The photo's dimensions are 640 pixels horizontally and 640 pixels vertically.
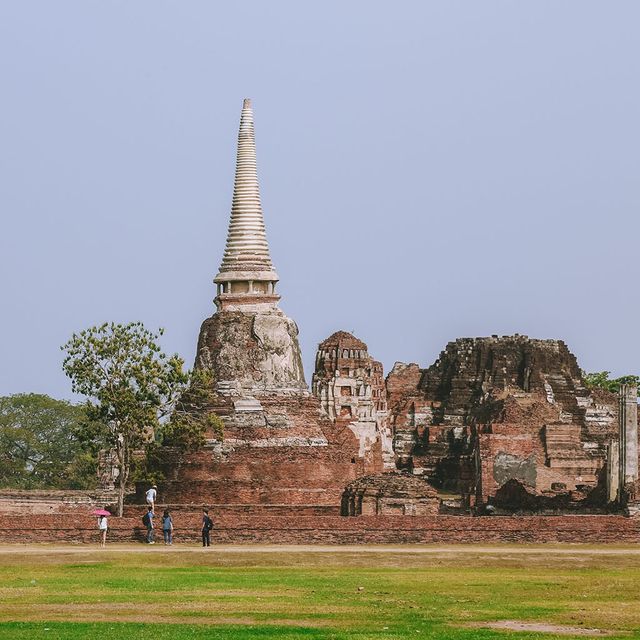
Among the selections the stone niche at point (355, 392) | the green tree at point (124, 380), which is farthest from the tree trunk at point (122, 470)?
the stone niche at point (355, 392)

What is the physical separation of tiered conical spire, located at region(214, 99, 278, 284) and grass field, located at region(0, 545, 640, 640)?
15.6 meters

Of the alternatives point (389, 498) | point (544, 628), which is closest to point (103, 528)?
point (389, 498)

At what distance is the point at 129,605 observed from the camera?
3070 centimetres

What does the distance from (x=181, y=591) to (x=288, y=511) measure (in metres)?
19.8

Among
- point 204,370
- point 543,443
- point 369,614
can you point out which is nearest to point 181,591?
point 369,614

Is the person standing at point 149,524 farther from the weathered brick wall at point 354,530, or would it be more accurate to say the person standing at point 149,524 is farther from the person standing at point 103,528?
the person standing at point 103,528

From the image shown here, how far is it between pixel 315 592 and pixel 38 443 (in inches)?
2374

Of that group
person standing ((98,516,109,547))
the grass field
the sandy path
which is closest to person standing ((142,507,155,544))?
the sandy path

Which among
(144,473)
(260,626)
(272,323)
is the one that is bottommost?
(260,626)

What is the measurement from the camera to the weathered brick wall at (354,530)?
4650 cm

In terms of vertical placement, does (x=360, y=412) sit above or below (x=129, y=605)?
above

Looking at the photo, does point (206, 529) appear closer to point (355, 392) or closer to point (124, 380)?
point (124, 380)

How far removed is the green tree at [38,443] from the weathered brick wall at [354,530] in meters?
43.0

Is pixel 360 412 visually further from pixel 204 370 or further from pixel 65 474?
pixel 204 370
